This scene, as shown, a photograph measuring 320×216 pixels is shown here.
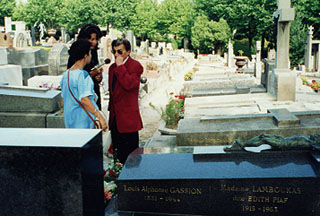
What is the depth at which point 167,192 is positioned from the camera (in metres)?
3.25

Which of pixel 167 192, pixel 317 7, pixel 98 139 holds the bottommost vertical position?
pixel 167 192

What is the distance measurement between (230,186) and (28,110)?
15.1 ft

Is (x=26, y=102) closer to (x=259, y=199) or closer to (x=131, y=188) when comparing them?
(x=131, y=188)

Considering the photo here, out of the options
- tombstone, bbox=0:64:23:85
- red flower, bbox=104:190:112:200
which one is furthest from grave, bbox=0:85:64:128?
red flower, bbox=104:190:112:200

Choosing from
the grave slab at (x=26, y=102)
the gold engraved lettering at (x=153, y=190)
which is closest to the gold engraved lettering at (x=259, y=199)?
the gold engraved lettering at (x=153, y=190)

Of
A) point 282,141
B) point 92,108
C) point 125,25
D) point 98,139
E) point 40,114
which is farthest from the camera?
point 125,25

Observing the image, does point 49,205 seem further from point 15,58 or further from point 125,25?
point 125,25

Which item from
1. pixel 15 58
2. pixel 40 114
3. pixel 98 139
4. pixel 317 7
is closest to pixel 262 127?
pixel 98 139

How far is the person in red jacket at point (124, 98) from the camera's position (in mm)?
4762

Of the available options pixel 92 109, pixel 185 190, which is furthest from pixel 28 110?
pixel 185 190

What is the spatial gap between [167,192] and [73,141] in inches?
41.7

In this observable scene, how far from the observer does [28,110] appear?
666 centimetres

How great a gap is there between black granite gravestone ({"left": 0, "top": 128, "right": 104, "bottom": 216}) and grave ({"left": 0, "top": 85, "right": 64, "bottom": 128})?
4.07m

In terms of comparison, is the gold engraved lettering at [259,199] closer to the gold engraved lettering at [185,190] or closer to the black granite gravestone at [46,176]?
the gold engraved lettering at [185,190]
